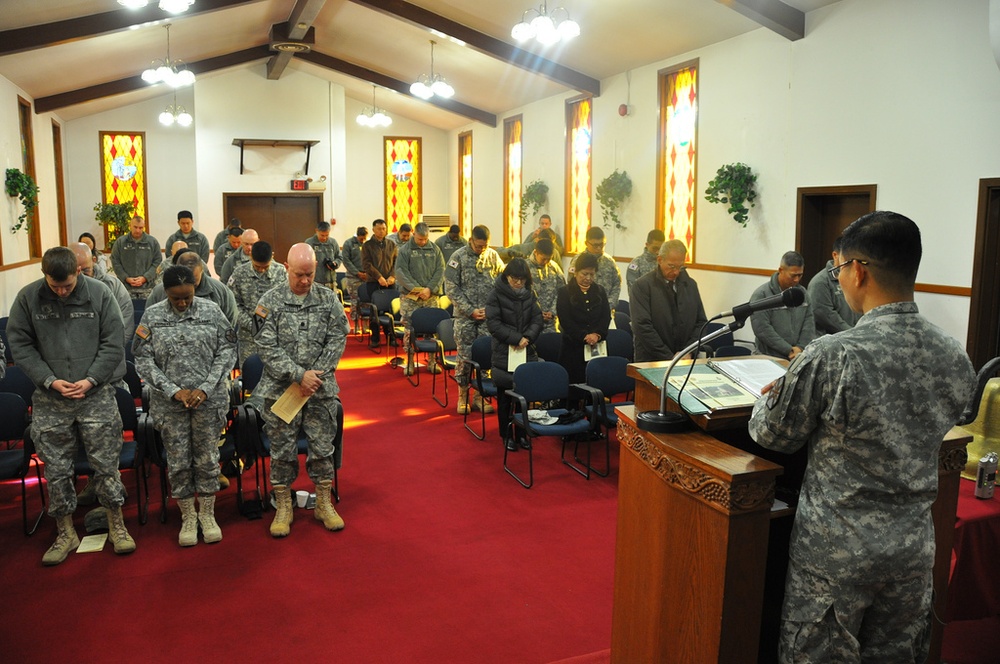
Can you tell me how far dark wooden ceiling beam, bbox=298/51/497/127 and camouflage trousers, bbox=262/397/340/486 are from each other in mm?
12101

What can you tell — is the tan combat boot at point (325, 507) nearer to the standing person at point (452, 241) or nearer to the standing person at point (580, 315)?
the standing person at point (580, 315)

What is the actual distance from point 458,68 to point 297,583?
37.6 ft

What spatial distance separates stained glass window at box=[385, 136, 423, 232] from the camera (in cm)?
1850

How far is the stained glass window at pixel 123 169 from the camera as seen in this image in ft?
53.6

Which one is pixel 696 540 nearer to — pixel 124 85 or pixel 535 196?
pixel 535 196

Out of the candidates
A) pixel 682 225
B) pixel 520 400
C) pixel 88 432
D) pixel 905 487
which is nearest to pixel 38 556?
pixel 88 432

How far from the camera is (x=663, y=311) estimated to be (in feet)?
19.7

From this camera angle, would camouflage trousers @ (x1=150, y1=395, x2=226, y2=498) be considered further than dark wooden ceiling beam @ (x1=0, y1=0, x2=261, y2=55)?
No

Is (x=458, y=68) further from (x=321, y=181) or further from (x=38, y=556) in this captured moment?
(x=38, y=556)

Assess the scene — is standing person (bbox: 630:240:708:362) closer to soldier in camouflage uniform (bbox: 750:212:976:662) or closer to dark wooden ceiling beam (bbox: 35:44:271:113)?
soldier in camouflage uniform (bbox: 750:212:976:662)

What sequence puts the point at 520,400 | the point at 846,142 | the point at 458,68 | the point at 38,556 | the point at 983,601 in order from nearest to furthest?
1. the point at 983,601
2. the point at 38,556
3. the point at 520,400
4. the point at 846,142
5. the point at 458,68

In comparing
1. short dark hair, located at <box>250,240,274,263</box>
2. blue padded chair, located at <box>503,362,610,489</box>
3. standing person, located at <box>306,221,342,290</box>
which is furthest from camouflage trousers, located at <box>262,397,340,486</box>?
standing person, located at <box>306,221,342,290</box>

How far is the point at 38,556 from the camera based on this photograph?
4.46 m

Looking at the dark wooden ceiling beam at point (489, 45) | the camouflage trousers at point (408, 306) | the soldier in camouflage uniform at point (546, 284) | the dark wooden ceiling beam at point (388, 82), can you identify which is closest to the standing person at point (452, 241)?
the camouflage trousers at point (408, 306)
